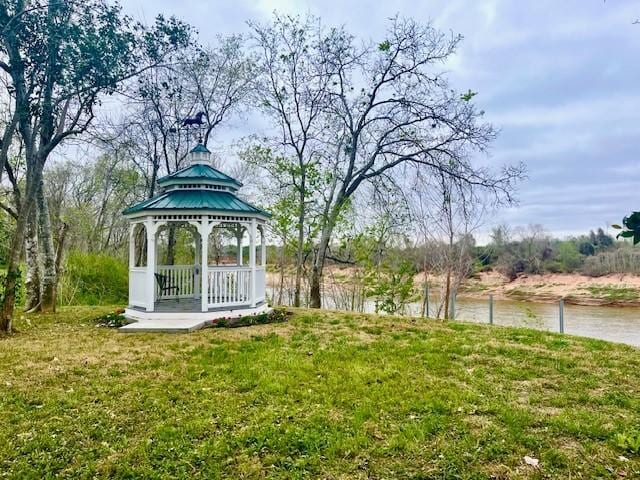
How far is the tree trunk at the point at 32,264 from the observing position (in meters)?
7.71

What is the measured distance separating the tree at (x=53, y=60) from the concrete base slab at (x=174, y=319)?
5.97 feet

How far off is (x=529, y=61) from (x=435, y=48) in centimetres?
325

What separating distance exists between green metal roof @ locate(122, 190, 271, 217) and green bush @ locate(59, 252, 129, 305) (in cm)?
583

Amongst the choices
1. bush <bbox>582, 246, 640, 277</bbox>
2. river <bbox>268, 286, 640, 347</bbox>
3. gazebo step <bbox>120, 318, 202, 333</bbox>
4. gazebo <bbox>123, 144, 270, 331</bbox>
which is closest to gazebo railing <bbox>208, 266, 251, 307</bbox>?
gazebo <bbox>123, 144, 270, 331</bbox>

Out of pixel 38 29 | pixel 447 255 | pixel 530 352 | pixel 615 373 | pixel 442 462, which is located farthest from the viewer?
Result: pixel 447 255

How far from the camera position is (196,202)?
7656 millimetres

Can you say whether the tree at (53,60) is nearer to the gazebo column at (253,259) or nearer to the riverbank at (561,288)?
the gazebo column at (253,259)

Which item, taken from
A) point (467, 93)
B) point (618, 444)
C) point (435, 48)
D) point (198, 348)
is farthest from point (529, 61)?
point (198, 348)

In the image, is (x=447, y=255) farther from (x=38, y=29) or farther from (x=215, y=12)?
(x=38, y=29)

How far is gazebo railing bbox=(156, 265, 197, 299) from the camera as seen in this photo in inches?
376

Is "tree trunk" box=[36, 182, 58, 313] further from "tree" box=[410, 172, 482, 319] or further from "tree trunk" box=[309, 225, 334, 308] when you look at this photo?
"tree" box=[410, 172, 482, 319]

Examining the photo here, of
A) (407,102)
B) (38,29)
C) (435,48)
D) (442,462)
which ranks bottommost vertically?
(442,462)

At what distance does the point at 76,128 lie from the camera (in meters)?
7.12

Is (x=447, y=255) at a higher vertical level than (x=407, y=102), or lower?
lower
